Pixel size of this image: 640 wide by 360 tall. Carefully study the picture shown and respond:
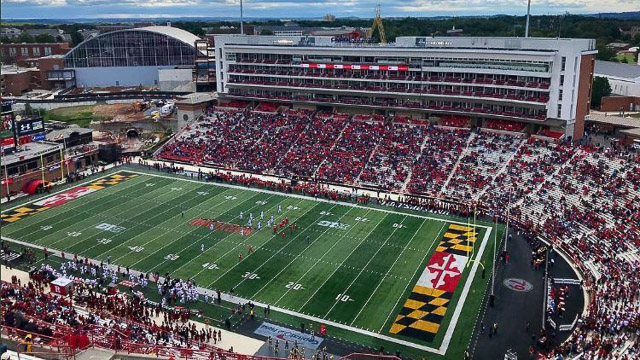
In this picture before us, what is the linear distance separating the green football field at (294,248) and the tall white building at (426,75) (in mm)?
16519

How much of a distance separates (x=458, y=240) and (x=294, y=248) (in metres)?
10.6

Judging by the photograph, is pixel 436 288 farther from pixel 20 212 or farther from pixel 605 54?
pixel 605 54

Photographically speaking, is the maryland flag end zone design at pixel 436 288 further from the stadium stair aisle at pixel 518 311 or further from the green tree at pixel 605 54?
the green tree at pixel 605 54

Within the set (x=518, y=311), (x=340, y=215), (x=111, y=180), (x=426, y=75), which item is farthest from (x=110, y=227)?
(x=426, y=75)

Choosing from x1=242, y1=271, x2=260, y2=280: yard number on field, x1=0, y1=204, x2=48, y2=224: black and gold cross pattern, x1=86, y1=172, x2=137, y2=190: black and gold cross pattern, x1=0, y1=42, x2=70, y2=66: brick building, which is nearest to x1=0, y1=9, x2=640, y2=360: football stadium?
x1=242, y1=271, x2=260, y2=280: yard number on field

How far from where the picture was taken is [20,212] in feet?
142

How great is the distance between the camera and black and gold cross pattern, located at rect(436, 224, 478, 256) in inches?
1409

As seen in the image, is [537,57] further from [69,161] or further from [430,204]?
[69,161]

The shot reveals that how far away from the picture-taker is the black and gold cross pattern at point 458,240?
117 feet

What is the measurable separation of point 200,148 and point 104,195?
14.0 metres

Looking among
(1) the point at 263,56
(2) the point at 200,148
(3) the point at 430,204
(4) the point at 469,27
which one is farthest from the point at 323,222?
(4) the point at 469,27

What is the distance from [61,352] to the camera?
1758 centimetres

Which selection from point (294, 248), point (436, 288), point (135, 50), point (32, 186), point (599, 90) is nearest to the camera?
point (436, 288)

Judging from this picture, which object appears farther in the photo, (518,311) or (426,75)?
(426,75)
